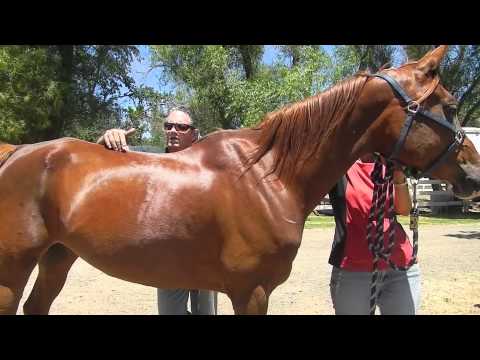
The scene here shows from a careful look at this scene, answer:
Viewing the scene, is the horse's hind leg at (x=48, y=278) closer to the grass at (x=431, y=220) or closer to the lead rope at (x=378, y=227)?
the lead rope at (x=378, y=227)

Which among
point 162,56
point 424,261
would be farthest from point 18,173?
point 162,56

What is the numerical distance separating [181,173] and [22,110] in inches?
584

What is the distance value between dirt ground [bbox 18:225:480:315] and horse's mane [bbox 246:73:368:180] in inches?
114

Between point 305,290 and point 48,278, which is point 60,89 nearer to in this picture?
point 305,290

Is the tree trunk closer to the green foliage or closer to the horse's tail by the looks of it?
the green foliage

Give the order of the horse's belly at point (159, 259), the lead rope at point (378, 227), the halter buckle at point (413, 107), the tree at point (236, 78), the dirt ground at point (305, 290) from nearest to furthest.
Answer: the halter buckle at point (413, 107)
the horse's belly at point (159, 259)
the lead rope at point (378, 227)
the dirt ground at point (305, 290)
the tree at point (236, 78)

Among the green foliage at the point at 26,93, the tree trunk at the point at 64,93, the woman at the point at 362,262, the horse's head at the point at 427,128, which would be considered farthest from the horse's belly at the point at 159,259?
the tree trunk at the point at 64,93

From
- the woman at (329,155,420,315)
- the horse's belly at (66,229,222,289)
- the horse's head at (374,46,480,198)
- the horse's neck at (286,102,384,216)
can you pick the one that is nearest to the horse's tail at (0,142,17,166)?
the horse's belly at (66,229,222,289)

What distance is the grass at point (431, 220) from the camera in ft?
42.9

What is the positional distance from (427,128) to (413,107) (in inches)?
5.4

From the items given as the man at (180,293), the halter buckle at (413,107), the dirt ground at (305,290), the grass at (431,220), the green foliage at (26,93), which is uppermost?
the green foliage at (26,93)

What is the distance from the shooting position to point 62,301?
5164 mm

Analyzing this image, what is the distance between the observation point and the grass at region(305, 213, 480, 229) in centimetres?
1307

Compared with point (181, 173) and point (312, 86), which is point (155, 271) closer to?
point (181, 173)
